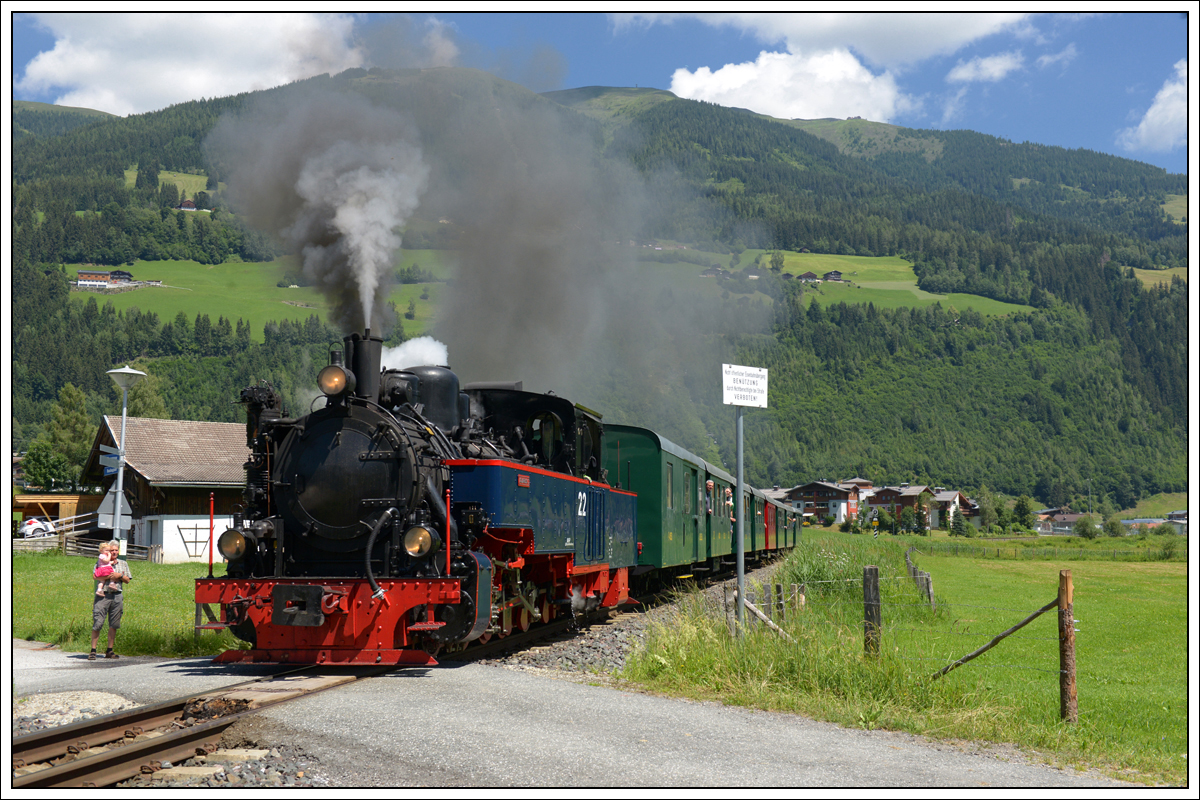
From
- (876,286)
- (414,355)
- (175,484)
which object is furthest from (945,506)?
(414,355)

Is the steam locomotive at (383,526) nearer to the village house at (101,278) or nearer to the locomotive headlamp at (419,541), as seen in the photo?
the locomotive headlamp at (419,541)

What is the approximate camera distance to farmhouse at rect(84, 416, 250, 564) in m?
32.8

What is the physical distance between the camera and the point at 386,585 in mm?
8828

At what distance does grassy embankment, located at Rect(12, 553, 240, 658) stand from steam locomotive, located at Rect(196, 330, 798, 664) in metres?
2.64

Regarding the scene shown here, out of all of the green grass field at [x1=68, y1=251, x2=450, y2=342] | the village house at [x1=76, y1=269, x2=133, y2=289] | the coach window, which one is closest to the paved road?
the coach window

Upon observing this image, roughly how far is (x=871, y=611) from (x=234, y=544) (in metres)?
5.92

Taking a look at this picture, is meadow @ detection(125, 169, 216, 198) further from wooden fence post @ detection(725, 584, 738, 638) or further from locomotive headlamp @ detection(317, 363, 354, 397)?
wooden fence post @ detection(725, 584, 738, 638)

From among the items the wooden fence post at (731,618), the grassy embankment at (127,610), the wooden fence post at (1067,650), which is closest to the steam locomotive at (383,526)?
the wooden fence post at (731,618)

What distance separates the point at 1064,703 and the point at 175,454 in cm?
3297

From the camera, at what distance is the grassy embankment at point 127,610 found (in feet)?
38.7

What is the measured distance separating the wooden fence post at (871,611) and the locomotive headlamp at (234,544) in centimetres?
576

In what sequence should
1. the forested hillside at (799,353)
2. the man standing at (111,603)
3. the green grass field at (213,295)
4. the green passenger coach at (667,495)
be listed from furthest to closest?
the green grass field at (213,295)
the forested hillside at (799,353)
the green passenger coach at (667,495)
the man standing at (111,603)

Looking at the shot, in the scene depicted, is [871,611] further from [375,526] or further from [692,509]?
[692,509]

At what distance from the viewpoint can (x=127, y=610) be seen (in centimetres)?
1586
